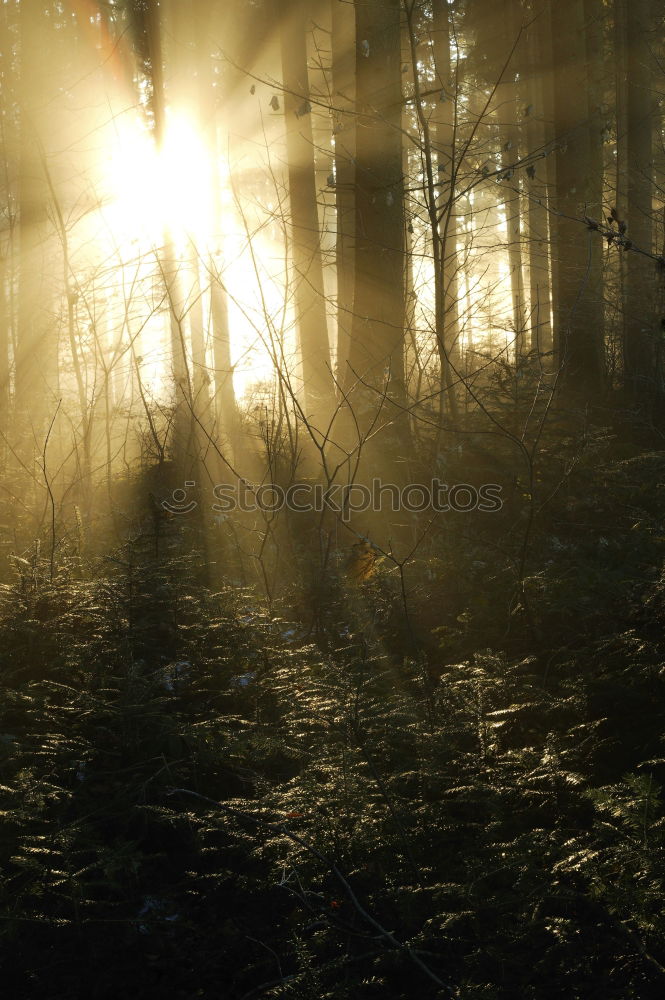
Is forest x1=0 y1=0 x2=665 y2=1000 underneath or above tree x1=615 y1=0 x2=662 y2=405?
underneath

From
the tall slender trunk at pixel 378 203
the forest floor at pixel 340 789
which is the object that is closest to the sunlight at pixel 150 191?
the tall slender trunk at pixel 378 203

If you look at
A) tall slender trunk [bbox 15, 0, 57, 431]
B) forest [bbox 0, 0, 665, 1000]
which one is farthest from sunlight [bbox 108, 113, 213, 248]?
tall slender trunk [bbox 15, 0, 57, 431]

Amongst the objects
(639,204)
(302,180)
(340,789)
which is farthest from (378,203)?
(340,789)

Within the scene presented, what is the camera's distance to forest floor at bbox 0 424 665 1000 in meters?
2.28

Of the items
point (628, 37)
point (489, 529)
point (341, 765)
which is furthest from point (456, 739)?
point (628, 37)

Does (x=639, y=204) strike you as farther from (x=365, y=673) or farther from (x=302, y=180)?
(x=365, y=673)

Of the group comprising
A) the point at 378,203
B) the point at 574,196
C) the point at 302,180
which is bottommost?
the point at 378,203

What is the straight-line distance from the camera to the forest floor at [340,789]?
2.28 metres

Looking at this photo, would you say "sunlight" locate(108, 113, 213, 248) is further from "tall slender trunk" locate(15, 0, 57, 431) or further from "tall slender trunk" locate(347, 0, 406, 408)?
"tall slender trunk" locate(15, 0, 57, 431)

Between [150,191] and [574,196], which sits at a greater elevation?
[574,196]

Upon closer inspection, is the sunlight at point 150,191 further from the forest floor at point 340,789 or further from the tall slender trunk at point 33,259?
the forest floor at point 340,789

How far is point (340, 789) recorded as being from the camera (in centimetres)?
293

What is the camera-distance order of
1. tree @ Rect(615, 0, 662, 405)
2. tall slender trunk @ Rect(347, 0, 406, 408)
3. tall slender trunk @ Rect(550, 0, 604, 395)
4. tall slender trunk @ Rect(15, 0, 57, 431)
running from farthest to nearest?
tall slender trunk @ Rect(15, 0, 57, 431) → tree @ Rect(615, 0, 662, 405) → tall slender trunk @ Rect(550, 0, 604, 395) → tall slender trunk @ Rect(347, 0, 406, 408)

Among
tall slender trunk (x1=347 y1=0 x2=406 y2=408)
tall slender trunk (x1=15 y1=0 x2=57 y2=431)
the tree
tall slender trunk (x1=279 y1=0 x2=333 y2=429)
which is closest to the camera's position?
tall slender trunk (x1=347 y1=0 x2=406 y2=408)
